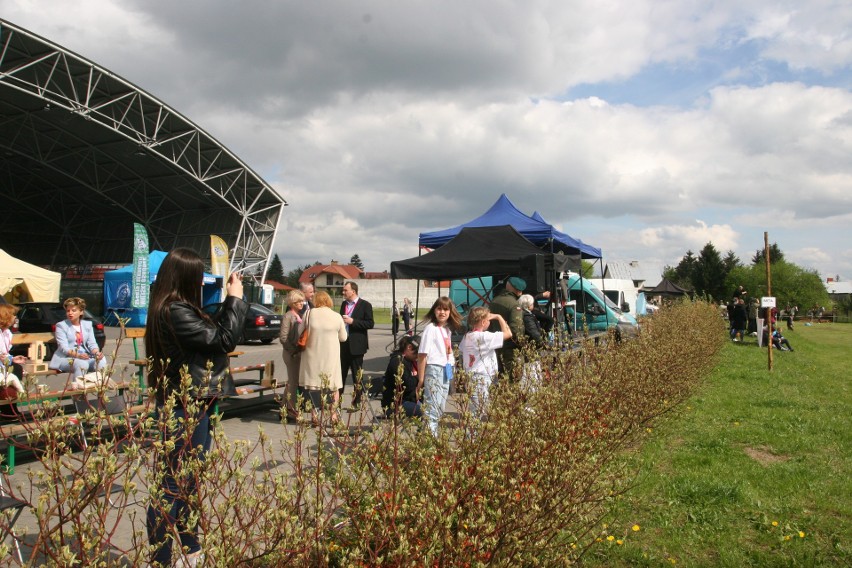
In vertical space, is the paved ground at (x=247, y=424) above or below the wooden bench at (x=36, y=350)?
below

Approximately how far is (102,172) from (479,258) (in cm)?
3394

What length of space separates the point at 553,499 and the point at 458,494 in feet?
2.06

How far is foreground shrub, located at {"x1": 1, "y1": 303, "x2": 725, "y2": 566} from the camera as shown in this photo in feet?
5.90

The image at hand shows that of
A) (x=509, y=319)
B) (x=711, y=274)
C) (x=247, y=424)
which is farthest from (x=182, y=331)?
(x=711, y=274)

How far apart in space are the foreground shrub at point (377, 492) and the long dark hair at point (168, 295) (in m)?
0.49

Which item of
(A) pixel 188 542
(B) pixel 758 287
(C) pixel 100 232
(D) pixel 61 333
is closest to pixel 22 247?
(C) pixel 100 232

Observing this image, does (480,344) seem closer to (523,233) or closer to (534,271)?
(534,271)

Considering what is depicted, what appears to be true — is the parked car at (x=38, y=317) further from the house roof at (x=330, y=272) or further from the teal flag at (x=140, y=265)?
the house roof at (x=330, y=272)

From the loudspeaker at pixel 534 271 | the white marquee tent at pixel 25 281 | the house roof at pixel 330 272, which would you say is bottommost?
the loudspeaker at pixel 534 271

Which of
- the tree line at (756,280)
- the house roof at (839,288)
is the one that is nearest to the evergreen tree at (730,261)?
the tree line at (756,280)

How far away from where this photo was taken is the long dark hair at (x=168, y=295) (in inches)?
132

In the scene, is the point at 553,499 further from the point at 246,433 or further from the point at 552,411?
the point at 246,433

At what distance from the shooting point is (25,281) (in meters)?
20.3

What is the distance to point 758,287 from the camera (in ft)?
217
